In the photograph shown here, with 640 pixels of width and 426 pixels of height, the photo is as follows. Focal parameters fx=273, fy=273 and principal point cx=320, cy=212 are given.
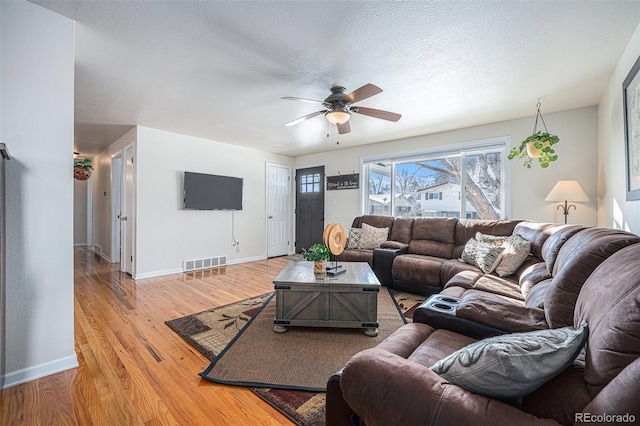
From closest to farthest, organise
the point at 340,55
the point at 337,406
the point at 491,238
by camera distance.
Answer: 1. the point at 337,406
2. the point at 340,55
3. the point at 491,238

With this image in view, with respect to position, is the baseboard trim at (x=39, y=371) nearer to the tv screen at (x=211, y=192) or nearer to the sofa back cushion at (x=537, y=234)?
the tv screen at (x=211, y=192)

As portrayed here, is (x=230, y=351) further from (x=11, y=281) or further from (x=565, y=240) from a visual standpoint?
(x=565, y=240)

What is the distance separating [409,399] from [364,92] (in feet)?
7.30

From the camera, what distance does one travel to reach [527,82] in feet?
9.05

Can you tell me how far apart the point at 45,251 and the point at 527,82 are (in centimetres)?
433

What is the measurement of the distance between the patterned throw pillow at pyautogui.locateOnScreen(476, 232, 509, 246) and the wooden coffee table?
1.74 metres

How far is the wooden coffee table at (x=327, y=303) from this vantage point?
238 cm

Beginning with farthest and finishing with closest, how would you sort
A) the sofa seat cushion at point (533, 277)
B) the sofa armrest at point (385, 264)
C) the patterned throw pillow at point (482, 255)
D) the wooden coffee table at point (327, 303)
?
1. the sofa armrest at point (385, 264)
2. the patterned throw pillow at point (482, 255)
3. the wooden coffee table at point (327, 303)
4. the sofa seat cushion at point (533, 277)

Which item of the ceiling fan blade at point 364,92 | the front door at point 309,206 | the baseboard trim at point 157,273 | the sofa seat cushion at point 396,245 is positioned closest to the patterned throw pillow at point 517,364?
the ceiling fan blade at point 364,92

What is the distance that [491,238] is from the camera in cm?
329

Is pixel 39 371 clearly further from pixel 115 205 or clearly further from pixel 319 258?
pixel 115 205

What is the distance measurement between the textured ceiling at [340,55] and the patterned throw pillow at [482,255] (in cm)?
171

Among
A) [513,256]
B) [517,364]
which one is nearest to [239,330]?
[517,364]

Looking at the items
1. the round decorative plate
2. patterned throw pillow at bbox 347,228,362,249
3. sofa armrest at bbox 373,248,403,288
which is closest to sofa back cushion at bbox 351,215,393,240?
patterned throw pillow at bbox 347,228,362,249
